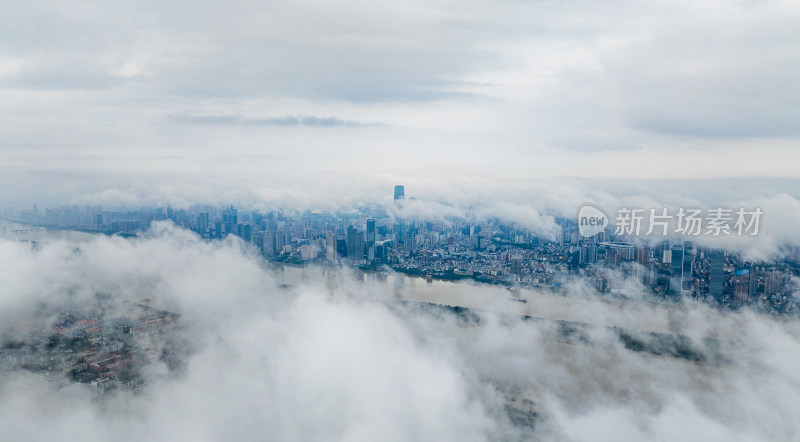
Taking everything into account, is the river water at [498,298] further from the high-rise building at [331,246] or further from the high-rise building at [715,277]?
the high-rise building at [331,246]

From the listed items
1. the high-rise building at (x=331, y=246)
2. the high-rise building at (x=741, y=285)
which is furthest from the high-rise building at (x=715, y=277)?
the high-rise building at (x=331, y=246)

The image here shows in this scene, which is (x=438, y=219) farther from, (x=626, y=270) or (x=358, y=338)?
(x=358, y=338)

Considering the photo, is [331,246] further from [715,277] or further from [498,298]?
[715,277]

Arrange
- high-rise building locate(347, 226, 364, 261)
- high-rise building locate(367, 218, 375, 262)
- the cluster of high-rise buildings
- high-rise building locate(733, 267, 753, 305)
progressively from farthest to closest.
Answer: high-rise building locate(367, 218, 375, 262) < high-rise building locate(347, 226, 364, 261) < the cluster of high-rise buildings < high-rise building locate(733, 267, 753, 305)

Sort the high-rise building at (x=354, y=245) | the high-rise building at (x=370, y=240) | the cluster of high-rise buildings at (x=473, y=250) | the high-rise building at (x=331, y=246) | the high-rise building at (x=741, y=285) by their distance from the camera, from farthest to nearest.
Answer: the high-rise building at (x=370, y=240) < the high-rise building at (x=354, y=245) < the high-rise building at (x=331, y=246) < the cluster of high-rise buildings at (x=473, y=250) < the high-rise building at (x=741, y=285)

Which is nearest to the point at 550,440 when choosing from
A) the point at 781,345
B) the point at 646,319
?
the point at 781,345

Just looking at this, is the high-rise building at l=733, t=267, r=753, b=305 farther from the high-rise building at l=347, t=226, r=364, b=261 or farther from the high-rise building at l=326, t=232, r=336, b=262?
the high-rise building at l=326, t=232, r=336, b=262

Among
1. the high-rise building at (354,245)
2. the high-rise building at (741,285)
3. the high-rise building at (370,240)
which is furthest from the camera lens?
the high-rise building at (370,240)

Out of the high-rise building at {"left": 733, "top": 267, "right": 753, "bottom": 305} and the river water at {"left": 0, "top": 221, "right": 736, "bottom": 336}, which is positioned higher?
the high-rise building at {"left": 733, "top": 267, "right": 753, "bottom": 305}

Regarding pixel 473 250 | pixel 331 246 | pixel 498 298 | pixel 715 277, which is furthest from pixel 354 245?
pixel 715 277

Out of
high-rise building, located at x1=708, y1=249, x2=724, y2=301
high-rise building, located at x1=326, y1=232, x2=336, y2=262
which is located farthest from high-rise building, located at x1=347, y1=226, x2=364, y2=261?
high-rise building, located at x1=708, y1=249, x2=724, y2=301

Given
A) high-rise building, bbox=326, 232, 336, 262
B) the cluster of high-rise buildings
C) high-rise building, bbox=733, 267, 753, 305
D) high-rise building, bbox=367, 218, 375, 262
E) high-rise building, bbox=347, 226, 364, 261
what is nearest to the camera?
high-rise building, bbox=733, 267, 753, 305
